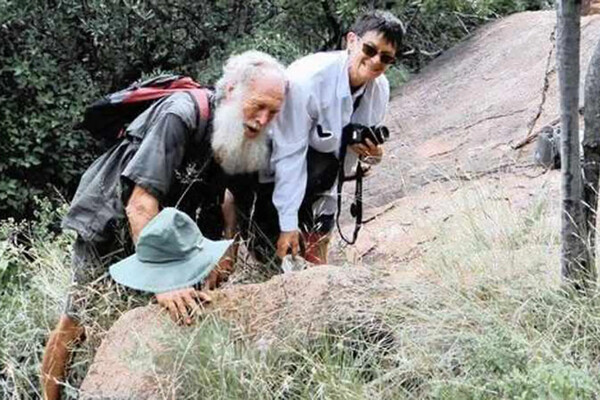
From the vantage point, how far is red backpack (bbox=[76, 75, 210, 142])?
14.3 ft

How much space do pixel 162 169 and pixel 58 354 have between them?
933mm

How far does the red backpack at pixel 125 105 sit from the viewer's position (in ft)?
14.3

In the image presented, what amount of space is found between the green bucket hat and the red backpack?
70 centimetres

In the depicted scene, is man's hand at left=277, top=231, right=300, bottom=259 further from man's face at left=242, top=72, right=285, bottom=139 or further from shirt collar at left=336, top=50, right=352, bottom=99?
shirt collar at left=336, top=50, right=352, bottom=99

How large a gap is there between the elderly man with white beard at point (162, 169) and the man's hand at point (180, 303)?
3.2 inches

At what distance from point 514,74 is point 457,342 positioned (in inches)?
210

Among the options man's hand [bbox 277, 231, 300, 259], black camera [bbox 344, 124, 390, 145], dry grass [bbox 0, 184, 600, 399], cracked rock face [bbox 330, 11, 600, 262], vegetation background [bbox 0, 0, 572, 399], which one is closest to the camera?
dry grass [bbox 0, 184, 600, 399]

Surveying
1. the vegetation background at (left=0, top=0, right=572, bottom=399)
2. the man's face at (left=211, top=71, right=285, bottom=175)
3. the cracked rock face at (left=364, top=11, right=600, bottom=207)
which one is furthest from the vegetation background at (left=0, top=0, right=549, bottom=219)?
the man's face at (left=211, top=71, right=285, bottom=175)

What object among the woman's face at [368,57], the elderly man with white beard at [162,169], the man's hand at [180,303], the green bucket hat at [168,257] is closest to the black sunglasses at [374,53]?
the woman's face at [368,57]

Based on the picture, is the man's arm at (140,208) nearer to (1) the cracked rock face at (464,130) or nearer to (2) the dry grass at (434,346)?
(2) the dry grass at (434,346)

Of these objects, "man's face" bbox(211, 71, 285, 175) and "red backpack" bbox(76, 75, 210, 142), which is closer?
"man's face" bbox(211, 71, 285, 175)

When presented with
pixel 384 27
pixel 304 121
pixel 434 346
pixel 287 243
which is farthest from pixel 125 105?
pixel 434 346

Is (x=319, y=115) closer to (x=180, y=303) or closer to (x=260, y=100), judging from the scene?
(x=260, y=100)

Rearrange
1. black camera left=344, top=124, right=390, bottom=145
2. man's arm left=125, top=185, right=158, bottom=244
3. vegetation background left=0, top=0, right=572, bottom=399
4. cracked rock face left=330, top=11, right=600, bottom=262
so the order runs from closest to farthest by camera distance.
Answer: man's arm left=125, top=185, right=158, bottom=244
black camera left=344, top=124, right=390, bottom=145
cracked rock face left=330, top=11, right=600, bottom=262
vegetation background left=0, top=0, right=572, bottom=399
